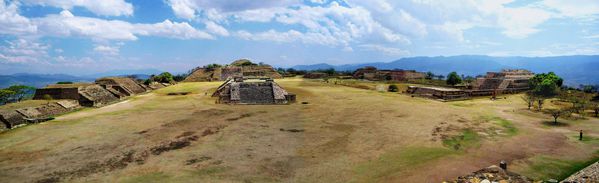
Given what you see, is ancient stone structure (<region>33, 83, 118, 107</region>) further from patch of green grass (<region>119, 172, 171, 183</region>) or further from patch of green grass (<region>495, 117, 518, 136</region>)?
patch of green grass (<region>495, 117, 518, 136</region>)

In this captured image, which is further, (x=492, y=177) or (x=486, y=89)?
(x=486, y=89)

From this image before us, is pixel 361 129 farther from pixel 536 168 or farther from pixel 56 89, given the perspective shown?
pixel 56 89

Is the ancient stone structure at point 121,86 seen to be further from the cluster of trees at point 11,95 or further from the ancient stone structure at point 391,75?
the ancient stone structure at point 391,75

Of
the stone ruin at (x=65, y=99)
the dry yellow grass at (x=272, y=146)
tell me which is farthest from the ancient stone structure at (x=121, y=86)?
the dry yellow grass at (x=272, y=146)

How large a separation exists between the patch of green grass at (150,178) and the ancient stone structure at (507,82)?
47419mm

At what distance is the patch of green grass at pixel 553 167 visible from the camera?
14.6 m

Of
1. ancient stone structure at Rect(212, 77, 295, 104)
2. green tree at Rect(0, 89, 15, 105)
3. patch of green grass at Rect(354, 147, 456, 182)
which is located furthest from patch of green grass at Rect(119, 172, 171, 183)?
green tree at Rect(0, 89, 15, 105)

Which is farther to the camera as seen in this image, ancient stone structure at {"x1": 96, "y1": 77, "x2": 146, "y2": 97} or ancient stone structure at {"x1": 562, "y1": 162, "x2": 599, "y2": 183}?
ancient stone structure at {"x1": 96, "y1": 77, "x2": 146, "y2": 97}

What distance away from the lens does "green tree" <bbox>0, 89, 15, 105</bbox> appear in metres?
42.8

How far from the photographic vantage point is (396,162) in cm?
1650

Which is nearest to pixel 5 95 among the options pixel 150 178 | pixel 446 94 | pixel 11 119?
pixel 11 119

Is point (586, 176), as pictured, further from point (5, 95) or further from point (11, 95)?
point (11, 95)

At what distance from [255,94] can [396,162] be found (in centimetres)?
2647

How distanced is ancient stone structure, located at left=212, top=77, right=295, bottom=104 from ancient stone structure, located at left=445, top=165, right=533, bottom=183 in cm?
2567
